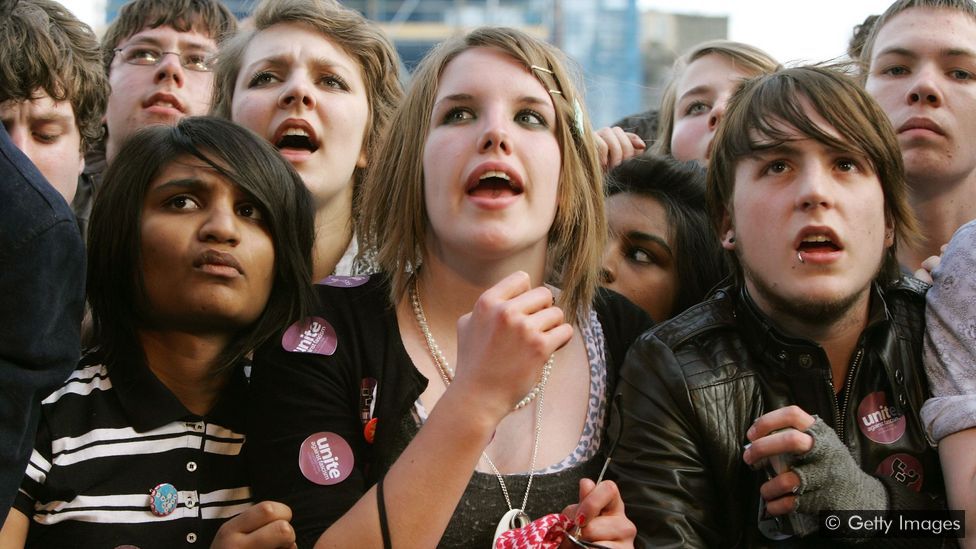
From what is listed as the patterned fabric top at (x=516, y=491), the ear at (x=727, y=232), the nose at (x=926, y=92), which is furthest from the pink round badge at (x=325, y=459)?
the nose at (x=926, y=92)

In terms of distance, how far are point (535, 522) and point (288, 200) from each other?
0.99 metres

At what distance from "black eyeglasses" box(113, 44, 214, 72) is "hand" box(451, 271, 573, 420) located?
2492mm

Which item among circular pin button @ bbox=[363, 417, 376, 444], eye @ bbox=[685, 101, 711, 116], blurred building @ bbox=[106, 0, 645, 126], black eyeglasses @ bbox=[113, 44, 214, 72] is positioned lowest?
circular pin button @ bbox=[363, 417, 376, 444]

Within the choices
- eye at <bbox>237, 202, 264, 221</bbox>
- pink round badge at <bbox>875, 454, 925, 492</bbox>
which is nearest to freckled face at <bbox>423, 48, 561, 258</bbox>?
eye at <bbox>237, 202, 264, 221</bbox>

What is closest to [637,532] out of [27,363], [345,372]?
[345,372]

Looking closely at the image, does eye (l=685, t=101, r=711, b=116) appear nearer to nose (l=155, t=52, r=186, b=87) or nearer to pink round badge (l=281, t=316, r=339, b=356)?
nose (l=155, t=52, r=186, b=87)

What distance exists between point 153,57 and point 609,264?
209cm

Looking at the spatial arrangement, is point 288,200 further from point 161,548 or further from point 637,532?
point 637,532

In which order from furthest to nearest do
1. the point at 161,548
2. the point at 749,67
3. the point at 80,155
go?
the point at 749,67 < the point at 80,155 < the point at 161,548

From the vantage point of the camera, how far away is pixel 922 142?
3299mm

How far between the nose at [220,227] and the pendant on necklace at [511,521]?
0.86 meters

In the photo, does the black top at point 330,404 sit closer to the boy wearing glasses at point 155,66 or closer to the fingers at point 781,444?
the fingers at point 781,444

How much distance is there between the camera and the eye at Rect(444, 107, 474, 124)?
98.8 inches

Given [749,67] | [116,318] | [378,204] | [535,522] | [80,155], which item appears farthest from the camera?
[749,67]
